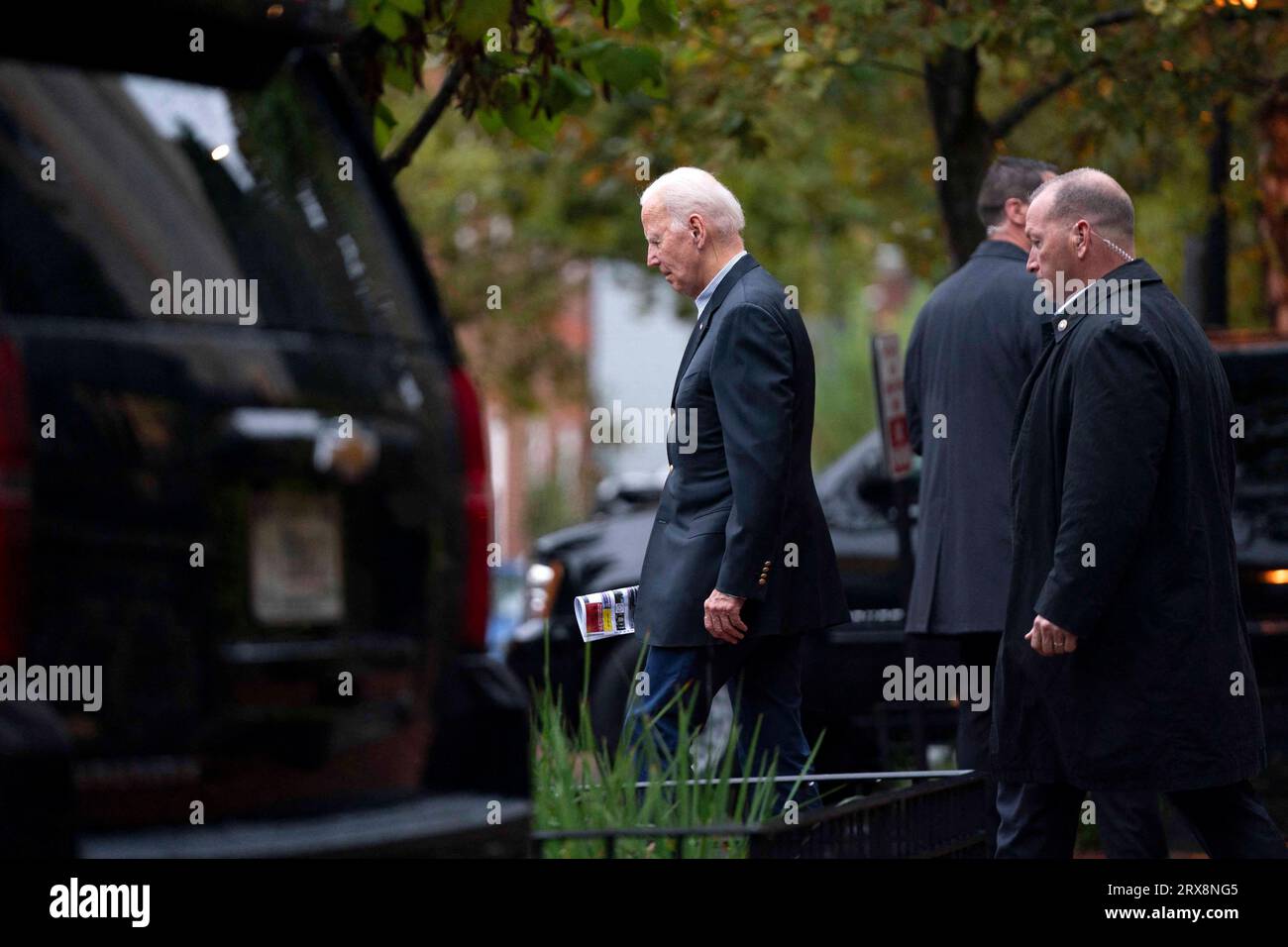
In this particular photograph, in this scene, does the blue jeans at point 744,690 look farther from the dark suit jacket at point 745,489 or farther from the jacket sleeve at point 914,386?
the jacket sleeve at point 914,386

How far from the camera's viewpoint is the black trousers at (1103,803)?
17.9 ft

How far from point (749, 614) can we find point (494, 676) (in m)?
1.88

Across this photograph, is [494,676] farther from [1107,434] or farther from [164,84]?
[1107,434]

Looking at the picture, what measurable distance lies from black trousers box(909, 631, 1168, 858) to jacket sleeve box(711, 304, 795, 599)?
75 centimetres

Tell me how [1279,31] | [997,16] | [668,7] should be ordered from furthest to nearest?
[1279,31] → [997,16] → [668,7]

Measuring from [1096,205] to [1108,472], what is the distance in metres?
0.70

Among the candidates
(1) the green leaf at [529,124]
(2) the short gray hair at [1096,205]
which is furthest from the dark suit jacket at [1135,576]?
(1) the green leaf at [529,124]

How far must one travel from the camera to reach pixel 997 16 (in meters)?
7.89

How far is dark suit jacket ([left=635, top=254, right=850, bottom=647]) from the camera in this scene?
499cm

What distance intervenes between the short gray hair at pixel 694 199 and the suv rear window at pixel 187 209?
1.98m

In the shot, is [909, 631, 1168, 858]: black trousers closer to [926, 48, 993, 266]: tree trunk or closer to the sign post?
the sign post

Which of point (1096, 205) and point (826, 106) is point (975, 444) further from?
point (826, 106)

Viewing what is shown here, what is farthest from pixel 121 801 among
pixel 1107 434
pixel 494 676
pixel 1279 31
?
pixel 1279 31

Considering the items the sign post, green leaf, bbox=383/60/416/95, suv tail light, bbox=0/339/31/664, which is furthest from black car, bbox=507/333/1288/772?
suv tail light, bbox=0/339/31/664
